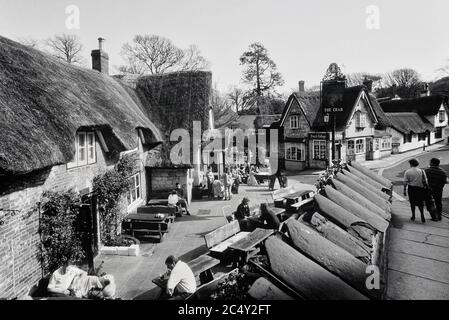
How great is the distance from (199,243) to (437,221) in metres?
7.90

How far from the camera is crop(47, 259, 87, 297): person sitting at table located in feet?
20.6

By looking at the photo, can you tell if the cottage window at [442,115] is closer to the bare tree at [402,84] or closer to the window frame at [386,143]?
the window frame at [386,143]

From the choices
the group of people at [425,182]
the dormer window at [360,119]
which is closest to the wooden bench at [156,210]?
the group of people at [425,182]

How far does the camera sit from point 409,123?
38.7 metres

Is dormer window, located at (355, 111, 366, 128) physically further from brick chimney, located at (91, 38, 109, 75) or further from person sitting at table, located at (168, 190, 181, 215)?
brick chimney, located at (91, 38, 109, 75)

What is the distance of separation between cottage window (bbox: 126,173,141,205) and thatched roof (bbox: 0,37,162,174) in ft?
8.96

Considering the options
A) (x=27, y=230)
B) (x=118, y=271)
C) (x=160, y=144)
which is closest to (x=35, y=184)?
(x=27, y=230)

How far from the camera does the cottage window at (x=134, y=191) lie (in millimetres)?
12667

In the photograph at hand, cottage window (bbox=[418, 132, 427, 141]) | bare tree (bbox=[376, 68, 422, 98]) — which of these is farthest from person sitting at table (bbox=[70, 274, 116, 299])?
bare tree (bbox=[376, 68, 422, 98])

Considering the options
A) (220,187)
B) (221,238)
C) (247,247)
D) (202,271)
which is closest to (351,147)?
(220,187)

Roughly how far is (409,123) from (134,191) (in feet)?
123

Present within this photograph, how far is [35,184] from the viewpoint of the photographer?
6844 millimetres

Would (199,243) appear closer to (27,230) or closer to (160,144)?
(27,230)

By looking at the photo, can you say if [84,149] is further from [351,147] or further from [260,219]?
[351,147]
